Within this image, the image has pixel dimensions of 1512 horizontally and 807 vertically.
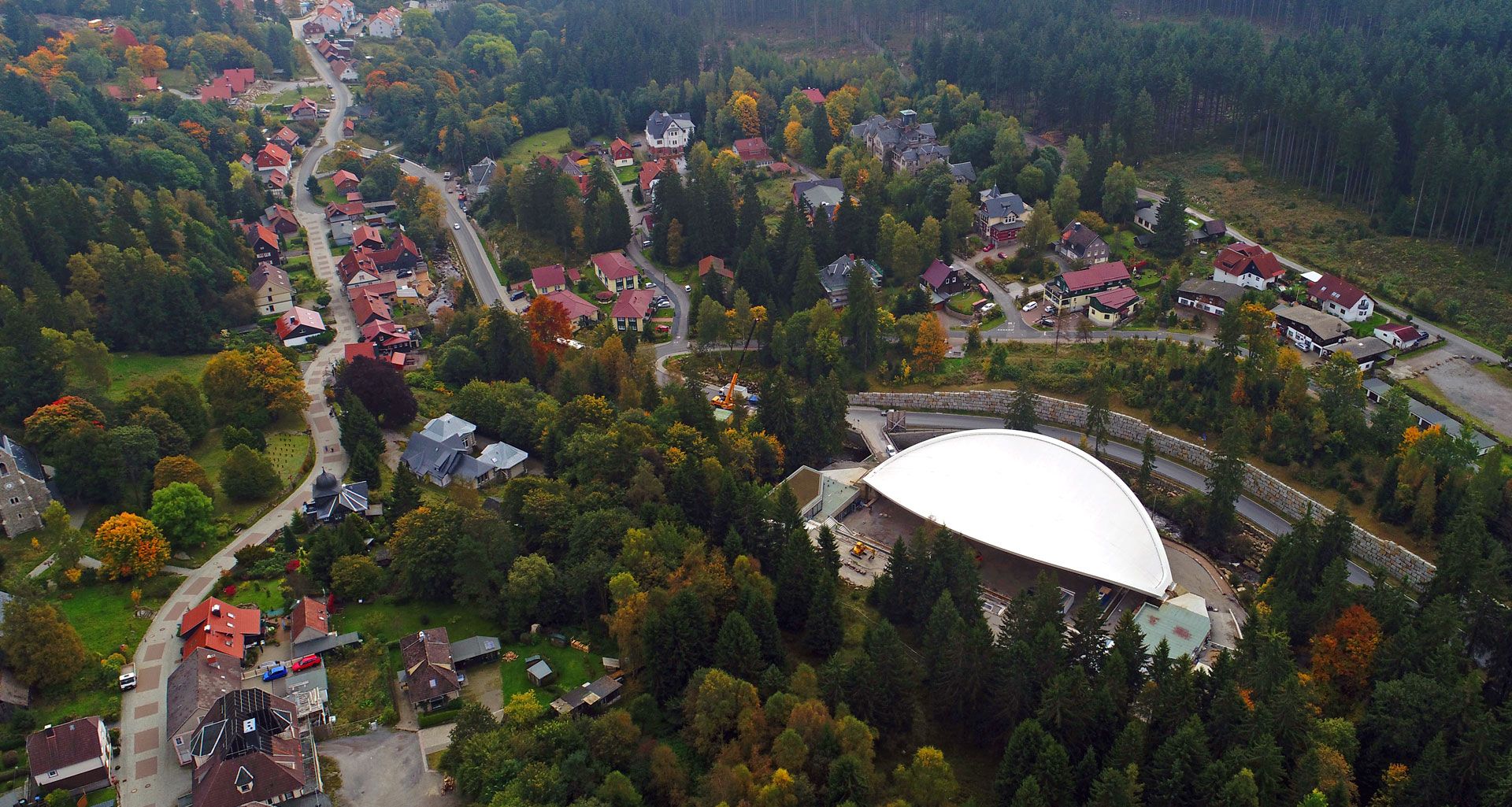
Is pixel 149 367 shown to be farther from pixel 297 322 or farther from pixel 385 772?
pixel 385 772

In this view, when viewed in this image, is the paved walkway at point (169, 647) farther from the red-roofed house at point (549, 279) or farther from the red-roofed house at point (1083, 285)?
the red-roofed house at point (1083, 285)

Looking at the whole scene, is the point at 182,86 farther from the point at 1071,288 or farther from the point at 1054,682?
the point at 1054,682

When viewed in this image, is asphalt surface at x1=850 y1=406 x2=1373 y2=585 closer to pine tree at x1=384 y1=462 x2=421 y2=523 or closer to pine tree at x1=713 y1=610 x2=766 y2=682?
pine tree at x1=713 y1=610 x2=766 y2=682

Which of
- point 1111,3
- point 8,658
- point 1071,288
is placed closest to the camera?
point 8,658

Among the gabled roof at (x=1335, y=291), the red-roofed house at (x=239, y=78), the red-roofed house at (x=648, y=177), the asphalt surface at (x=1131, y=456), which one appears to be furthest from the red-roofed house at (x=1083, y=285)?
the red-roofed house at (x=239, y=78)

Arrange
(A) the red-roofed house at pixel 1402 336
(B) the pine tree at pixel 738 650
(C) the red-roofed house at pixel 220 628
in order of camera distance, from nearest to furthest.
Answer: (B) the pine tree at pixel 738 650 → (C) the red-roofed house at pixel 220 628 → (A) the red-roofed house at pixel 1402 336

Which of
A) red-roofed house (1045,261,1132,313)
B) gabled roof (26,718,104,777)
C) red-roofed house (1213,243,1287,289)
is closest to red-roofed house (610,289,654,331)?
red-roofed house (1045,261,1132,313)

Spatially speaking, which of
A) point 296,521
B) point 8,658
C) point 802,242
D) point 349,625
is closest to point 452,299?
point 802,242
